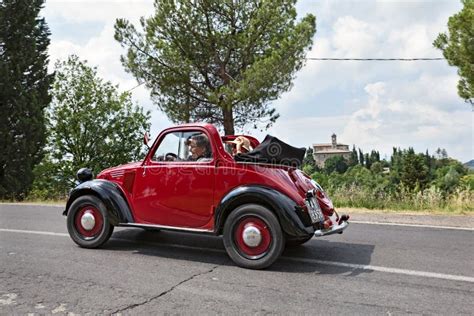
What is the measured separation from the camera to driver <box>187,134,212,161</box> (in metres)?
5.15

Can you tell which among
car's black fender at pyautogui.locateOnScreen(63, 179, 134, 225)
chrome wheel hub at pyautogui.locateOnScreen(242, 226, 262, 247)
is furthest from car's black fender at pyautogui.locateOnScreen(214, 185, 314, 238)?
car's black fender at pyautogui.locateOnScreen(63, 179, 134, 225)

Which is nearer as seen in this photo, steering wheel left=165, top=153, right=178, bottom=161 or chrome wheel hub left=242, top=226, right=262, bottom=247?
chrome wheel hub left=242, top=226, right=262, bottom=247

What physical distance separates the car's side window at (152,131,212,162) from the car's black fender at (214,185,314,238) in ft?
2.19

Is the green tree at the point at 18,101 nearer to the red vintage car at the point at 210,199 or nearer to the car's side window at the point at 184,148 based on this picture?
the red vintage car at the point at 210,199

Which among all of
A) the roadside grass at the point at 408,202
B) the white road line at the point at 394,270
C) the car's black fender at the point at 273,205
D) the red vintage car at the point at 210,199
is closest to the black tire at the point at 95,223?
the red vintage car at the point at 210,199

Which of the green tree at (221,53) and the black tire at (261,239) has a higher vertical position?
the green tree at (221,53)

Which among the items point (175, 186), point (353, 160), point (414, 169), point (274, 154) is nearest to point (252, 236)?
point (274, 154)

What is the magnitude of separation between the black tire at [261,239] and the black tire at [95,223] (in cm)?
189

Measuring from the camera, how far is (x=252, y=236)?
4.61 metres

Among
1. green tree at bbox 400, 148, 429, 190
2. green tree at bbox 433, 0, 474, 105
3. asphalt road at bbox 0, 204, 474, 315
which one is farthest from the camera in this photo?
green tree at bbox 400, 148, 429, 190

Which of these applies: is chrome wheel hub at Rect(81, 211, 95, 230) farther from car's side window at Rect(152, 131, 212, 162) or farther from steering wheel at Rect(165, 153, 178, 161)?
steering wheel at Rect(165, 153, 178, 161)

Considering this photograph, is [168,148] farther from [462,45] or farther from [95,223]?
[462,45]

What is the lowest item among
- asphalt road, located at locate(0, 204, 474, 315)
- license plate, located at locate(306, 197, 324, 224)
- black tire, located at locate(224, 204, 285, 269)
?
asphalt road, located at locate(0, 204, 474, 315)

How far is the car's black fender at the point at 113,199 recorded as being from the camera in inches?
213
